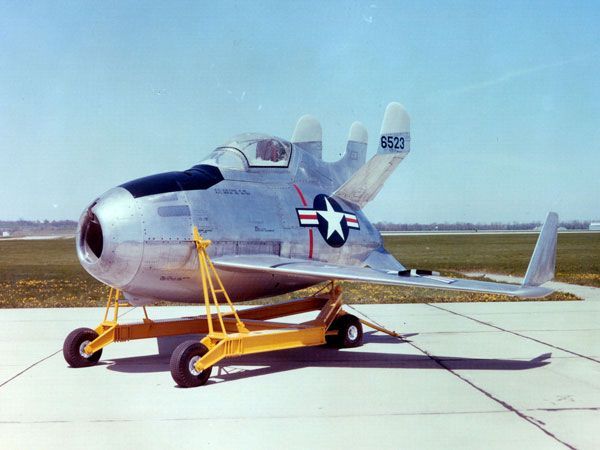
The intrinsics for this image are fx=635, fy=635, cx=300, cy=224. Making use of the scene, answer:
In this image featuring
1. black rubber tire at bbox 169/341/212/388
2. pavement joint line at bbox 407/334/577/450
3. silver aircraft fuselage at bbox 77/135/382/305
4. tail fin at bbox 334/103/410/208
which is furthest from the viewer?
tail fin at bbox 334/103/410/208

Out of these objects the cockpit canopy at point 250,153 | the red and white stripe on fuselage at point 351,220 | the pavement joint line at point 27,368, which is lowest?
the pavement joint line at point 27,368

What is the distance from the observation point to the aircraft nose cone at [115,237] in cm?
771

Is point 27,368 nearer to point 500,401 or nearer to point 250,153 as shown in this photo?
point 250,153

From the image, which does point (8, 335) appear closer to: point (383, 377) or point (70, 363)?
point (70, 363)

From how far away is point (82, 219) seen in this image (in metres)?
8.02

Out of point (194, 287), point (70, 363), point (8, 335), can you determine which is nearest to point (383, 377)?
point (194, 287)

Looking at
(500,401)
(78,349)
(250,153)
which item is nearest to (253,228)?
(250,153)

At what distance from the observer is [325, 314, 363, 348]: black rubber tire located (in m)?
10.2

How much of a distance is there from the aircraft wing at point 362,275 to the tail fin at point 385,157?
8.44 ft

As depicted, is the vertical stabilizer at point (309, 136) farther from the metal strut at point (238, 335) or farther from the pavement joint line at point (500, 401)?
the pavement joint line at point (500, 401)

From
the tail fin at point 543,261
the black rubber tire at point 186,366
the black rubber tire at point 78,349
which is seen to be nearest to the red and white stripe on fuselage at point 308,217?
the black rubber tire at point 186,366

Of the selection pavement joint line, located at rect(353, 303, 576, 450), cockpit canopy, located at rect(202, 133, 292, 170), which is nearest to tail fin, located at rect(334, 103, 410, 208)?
cockpit canopy, located at rect(202, 133, 292, 170)

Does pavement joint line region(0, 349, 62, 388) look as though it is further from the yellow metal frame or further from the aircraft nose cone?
the aircraft nose cone

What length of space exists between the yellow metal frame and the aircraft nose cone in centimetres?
75
